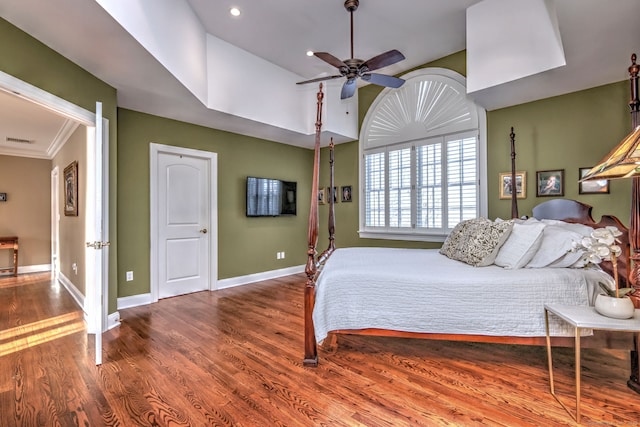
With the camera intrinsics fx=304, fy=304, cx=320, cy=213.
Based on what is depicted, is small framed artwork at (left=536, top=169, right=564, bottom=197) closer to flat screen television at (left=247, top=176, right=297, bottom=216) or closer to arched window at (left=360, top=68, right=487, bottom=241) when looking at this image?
arched window at (left=360, top=68, right=487, bottom=241)

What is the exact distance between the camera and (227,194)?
16.3 ft

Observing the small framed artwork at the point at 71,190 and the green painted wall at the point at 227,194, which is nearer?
the green painted wall at the point at 227,194

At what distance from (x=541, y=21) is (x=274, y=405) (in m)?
3.72

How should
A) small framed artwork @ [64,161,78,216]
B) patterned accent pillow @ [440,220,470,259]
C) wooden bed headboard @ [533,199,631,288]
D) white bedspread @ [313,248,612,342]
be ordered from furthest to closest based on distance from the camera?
small framed artwork @ [64,161,78,216] < patterned accent pillow @ [440,220,470,259] < wooden bed headboard @ [533,199,631,288] < white bedspread @ [313,248,612,342]

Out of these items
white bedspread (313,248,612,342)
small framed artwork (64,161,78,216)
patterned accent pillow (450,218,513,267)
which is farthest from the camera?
small framed artwork (64,161,78,216)

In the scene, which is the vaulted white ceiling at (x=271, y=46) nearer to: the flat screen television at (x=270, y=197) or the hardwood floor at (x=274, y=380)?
the flat screen television at (x=270, y=197)

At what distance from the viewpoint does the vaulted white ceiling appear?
2348 mm

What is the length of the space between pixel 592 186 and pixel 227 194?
4.79 metres

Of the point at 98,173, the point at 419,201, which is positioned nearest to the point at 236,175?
the point at 98,173

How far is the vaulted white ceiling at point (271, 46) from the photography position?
92.4 inches

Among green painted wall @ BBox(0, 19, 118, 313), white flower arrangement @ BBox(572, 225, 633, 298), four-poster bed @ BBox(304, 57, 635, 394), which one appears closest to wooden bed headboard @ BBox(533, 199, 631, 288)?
four-poster bed @ BBox(304, 57, 635, 394)

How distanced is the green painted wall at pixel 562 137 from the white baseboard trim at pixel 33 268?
7629mm

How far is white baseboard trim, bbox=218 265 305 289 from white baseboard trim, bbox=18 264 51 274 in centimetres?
437

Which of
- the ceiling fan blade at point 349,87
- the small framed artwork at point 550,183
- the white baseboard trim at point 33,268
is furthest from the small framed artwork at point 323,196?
the white baseboard trim at point 33,268
